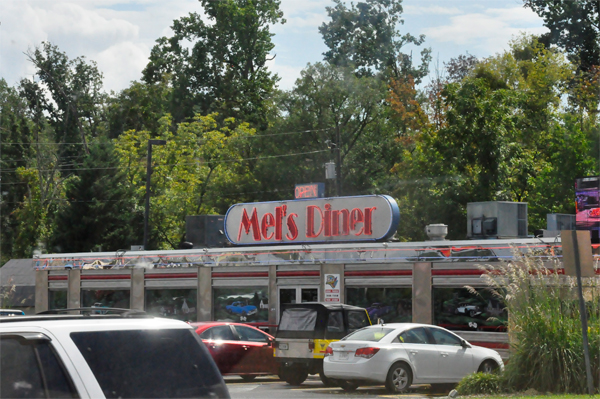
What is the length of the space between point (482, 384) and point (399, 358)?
185 centimetres

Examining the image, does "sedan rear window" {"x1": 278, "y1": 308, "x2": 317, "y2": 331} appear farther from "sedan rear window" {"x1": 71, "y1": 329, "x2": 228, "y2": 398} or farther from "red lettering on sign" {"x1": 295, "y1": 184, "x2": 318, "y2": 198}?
"sedan rear window" {"x1": 71, "y1": 329, "x2": 228, "y2": 398}

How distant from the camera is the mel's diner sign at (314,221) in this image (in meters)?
23.6

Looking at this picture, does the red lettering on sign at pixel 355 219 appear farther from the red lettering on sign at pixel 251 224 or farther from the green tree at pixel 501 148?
the green tree at pixel 501 148

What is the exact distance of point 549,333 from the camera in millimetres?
13617

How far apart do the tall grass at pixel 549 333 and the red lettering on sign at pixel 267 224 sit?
12.6 metres

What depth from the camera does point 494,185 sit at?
35125mm

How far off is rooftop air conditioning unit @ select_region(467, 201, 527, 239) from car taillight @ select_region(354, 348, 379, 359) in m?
8.87

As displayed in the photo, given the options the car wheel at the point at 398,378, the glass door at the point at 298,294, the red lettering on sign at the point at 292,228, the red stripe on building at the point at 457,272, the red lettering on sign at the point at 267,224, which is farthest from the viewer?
the red lettering on sign at the point at 267,224

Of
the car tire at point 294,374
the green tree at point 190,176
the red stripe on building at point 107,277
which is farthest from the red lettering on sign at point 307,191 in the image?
the green tree at point 190,176

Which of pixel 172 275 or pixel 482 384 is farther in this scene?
pixel 172 275

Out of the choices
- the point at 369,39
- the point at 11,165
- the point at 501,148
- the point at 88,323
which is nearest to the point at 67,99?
the point at 11,165

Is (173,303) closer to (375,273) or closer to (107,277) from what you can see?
(107,277)

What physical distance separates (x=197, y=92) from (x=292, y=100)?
19.5 meters

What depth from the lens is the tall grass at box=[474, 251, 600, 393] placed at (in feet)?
43.7
